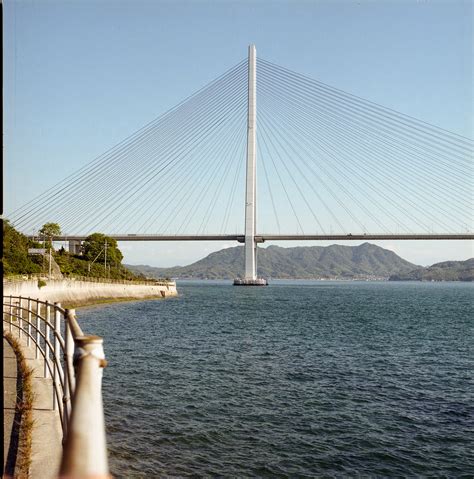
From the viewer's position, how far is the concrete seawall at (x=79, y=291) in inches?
1534

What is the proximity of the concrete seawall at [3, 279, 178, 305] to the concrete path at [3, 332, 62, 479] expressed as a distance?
984 inches

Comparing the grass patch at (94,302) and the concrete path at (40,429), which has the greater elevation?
the concrete path at (40,429)

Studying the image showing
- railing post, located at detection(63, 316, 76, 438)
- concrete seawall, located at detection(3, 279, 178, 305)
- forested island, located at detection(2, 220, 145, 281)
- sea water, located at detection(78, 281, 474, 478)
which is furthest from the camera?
forested island, located at detection(2, 220, 145, 281)

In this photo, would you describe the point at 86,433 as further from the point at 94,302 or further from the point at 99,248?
the point at 99,248

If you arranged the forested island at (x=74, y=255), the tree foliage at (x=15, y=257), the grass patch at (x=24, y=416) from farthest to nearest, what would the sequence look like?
the forested island at (x=74, y=255), the tree foliage at (x=15, y=257), the grass patch at (x=24, y=416)

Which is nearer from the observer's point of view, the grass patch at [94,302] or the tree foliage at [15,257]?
the grass patch at [94,302]

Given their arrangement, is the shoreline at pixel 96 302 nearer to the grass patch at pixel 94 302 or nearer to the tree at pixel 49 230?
the grass patch at pixel 94 302

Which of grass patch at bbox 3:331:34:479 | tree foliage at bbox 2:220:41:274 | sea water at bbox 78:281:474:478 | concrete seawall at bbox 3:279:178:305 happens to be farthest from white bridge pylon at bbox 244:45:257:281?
grass patch at bbox 3:331:34:479

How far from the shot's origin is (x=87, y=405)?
1.56m

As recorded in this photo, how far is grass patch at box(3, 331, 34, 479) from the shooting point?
5.12 m

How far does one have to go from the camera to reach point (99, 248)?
3861 inches

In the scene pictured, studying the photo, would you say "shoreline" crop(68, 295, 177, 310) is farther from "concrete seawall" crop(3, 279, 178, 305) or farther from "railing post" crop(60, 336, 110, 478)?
"railing post" crop(60, 336, 110, 478)

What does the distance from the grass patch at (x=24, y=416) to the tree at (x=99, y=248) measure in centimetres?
8849

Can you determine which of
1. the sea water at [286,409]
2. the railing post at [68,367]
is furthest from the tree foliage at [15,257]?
the railing post at [68,367]
